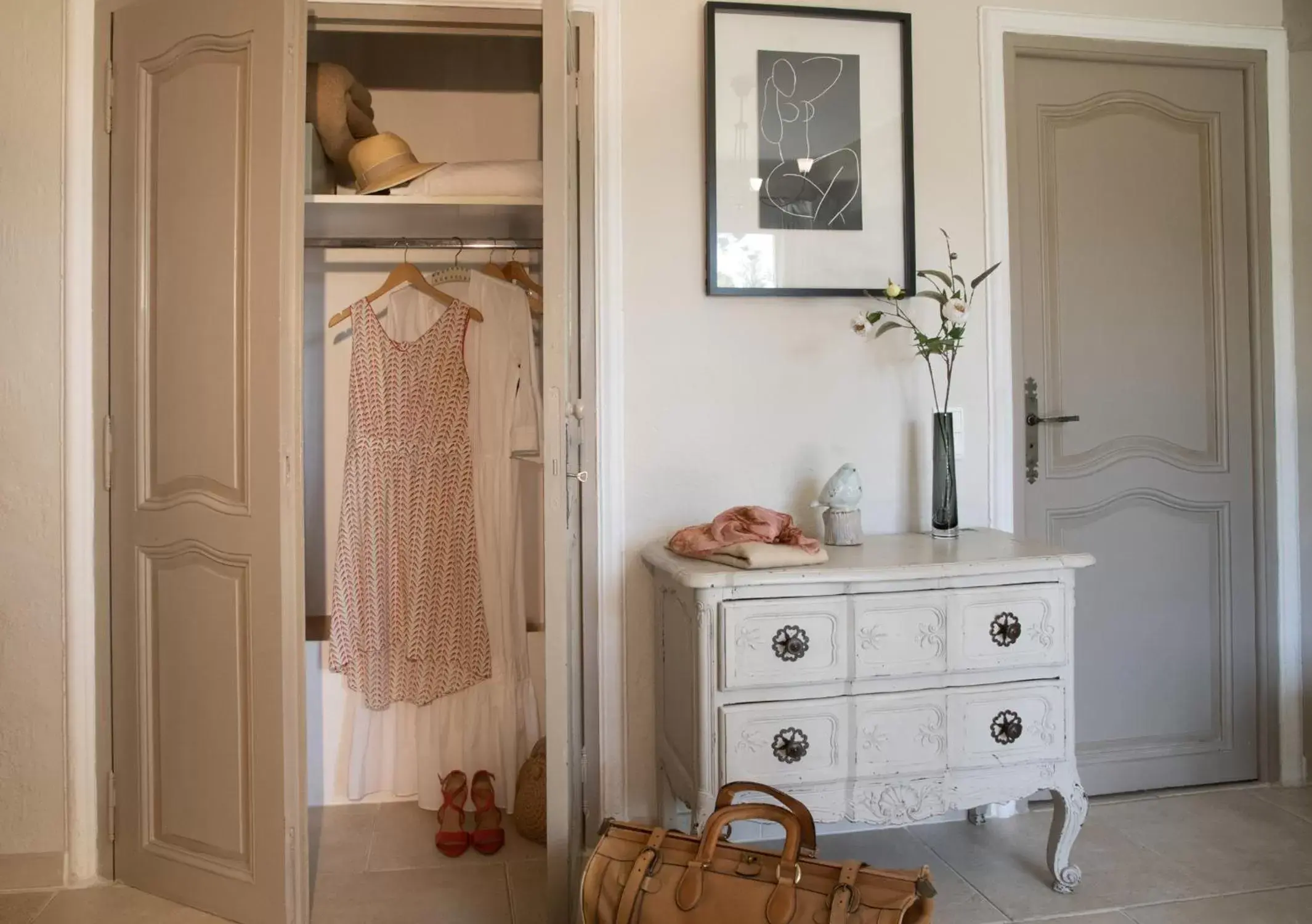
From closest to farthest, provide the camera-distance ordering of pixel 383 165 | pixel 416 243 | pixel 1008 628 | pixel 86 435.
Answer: pixel 1008 628
pixel 86 435
pixel 383 165
pixel 416 243

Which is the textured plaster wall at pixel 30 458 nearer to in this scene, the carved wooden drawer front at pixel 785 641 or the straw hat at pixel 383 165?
the straw hat at pixel 383 165

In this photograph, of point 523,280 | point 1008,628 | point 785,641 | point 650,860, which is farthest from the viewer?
point 523,280

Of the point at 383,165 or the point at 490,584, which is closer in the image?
the point at 383,165

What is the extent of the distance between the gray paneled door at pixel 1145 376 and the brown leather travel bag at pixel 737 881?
1.34 meters

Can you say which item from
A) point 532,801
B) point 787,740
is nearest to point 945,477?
point 787,740

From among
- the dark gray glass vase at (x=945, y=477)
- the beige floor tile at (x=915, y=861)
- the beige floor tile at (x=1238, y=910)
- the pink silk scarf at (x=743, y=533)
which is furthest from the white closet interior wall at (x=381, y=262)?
the beige floor tile at (x=1238, y=910)

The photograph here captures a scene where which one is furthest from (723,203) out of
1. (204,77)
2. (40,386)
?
(40,386)

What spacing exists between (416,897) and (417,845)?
0.27m

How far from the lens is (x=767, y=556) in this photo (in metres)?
2.01

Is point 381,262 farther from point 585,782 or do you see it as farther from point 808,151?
point 585,782

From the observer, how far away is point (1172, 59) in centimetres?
274

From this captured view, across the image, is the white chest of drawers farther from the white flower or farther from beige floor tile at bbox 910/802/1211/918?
the white flower

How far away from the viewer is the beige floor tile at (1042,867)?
7.11ft

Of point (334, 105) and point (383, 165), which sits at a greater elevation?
point (334, 105)
